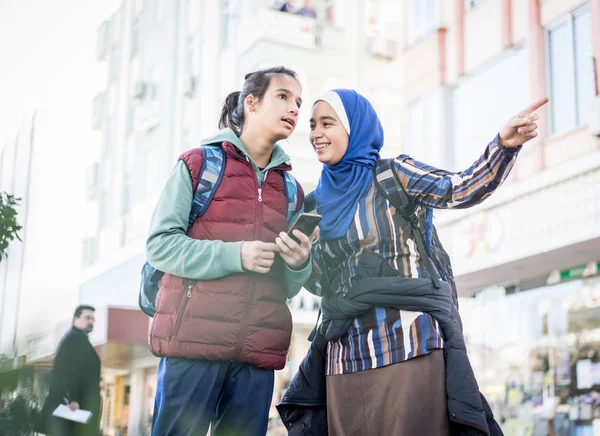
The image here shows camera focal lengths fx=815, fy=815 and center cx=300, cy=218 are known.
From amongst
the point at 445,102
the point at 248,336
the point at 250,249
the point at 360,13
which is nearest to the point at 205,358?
the point at 248,336

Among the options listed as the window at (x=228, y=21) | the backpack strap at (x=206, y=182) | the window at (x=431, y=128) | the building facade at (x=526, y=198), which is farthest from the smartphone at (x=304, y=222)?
the window at (x=228, y=21)

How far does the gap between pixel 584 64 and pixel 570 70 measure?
34 centimetres

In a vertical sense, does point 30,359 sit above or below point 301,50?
below

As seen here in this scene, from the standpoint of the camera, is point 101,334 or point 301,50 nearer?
point 101,334

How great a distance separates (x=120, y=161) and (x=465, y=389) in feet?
84.7

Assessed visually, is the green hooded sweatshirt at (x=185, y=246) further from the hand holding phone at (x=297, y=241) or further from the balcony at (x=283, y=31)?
the balcony at (x=283, y=31)

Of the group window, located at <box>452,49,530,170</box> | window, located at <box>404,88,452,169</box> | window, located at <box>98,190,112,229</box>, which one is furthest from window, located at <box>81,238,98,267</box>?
window, located at <box>452,49,530,170</box>

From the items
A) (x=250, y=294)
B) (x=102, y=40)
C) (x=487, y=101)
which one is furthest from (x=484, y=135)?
(x=102, y=40)

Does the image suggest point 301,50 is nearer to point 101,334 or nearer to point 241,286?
point 101,334

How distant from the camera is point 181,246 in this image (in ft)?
9.37

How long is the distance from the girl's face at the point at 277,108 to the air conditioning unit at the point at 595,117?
8962mm

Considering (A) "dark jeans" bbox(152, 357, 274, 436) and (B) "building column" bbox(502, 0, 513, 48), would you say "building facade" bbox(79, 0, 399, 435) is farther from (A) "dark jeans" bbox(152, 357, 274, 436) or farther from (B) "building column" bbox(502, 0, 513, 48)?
(A) "dark jeans" bbox(152, 357, 274, 436)

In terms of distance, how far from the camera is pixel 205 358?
2846 millimetres

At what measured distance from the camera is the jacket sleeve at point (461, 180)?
2.96 metres
